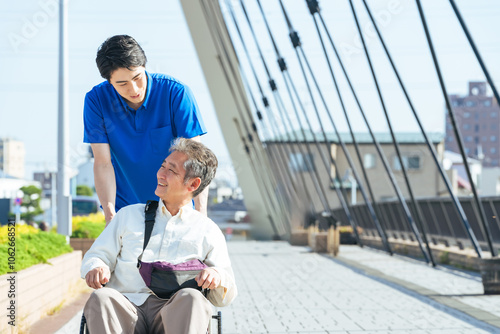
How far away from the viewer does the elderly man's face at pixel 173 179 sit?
2881 mm

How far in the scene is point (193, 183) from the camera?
292 centimetres

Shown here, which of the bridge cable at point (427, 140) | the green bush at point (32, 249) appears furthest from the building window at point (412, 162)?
the green bush at point (32, 249)

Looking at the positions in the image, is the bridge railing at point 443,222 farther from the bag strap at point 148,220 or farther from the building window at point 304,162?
the bag strap at point 148,220

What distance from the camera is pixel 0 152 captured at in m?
104

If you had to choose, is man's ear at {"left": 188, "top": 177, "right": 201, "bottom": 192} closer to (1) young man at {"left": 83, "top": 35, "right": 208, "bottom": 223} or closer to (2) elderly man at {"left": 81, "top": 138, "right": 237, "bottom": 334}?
(2) elderly man at {"left": 81, "top": 138, "right": 237, "bottom": 334}

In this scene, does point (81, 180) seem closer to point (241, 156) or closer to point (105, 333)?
point (241, 156)

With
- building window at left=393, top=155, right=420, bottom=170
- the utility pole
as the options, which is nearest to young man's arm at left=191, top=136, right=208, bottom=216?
the utility pole

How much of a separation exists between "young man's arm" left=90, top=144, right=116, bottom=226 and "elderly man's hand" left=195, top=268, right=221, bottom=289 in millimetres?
759

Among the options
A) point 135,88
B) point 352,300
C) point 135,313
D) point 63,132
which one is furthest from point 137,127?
point 63,132

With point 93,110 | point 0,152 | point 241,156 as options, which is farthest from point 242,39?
point 0,152

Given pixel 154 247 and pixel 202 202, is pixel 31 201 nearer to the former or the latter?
pixel 202 202

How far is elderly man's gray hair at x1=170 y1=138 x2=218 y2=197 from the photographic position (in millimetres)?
2881

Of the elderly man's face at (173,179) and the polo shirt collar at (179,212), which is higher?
the elderly man's face at (173,179)

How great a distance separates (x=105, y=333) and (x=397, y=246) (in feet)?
51.2
